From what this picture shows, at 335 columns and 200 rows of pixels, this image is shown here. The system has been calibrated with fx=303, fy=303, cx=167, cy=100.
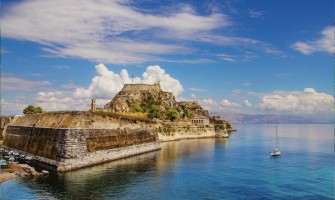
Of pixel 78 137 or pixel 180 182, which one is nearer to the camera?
pixel 180 182

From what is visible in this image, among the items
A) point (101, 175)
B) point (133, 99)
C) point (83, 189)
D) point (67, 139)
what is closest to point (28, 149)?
point (67, 139)

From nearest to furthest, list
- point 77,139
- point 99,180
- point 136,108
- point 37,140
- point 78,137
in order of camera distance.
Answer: point 99,180, point 77,139, point 78,137, point 37,140, point 136,108

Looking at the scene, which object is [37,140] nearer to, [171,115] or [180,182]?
[180,182]

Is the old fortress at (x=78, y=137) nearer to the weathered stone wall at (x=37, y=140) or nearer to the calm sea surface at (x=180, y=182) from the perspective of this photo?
the weathered stone wall at (x=37, y=140)

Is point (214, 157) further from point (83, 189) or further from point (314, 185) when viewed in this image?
point (83, 189)

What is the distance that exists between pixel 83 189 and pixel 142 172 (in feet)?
44.1

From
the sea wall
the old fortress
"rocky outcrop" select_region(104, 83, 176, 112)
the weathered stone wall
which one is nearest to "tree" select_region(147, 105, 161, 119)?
"rocky outcrop" select_region(104, 83, 176, 112)

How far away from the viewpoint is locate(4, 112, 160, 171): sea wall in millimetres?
50750

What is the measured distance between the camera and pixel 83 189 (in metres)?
39.4

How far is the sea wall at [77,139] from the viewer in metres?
50.8

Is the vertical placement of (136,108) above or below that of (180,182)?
above

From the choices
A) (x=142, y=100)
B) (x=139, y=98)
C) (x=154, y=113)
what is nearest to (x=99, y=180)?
(x=154, y=113)

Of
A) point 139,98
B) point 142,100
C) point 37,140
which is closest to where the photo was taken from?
point 37,140

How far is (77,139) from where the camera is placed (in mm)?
51406
